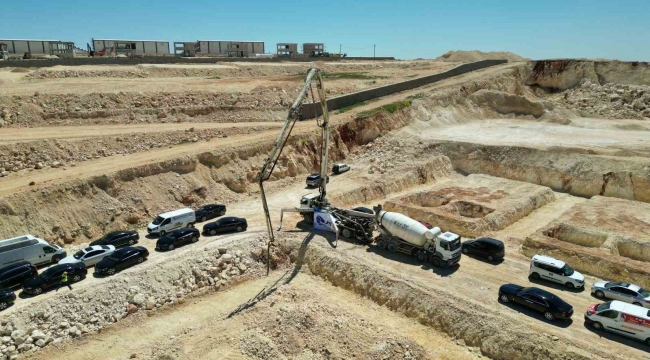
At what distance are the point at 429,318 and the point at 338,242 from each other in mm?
8240

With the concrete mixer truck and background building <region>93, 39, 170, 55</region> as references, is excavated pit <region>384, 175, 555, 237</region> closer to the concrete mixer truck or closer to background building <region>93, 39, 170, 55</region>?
the concrete mixer truck

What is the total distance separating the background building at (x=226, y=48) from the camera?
8638cm

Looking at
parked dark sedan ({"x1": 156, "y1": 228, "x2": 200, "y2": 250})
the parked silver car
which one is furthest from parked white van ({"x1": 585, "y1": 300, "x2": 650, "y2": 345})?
parked dark sedan ({"x1": 156, "y1": 228, "x2": 200, "y2": 250})

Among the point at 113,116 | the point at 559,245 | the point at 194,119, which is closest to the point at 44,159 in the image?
the point at 113,116

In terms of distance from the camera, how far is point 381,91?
181 ft

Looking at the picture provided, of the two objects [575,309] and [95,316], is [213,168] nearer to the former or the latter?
[95,316]

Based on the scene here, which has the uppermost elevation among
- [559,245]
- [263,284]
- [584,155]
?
[584,155]

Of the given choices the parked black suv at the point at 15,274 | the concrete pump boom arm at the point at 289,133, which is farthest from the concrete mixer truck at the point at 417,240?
the parked black suv at the point at 15,274

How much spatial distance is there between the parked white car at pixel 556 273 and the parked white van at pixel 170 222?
20.9 metres

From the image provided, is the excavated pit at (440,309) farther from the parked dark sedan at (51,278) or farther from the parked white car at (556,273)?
the parked dark sedan at (51,278)

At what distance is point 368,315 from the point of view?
2123cm

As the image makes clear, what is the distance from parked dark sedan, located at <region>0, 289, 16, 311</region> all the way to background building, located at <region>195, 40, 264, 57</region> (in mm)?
72052

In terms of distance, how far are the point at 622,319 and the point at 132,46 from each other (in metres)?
79.6

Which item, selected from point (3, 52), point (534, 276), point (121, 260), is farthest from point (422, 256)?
point (3, 52)
